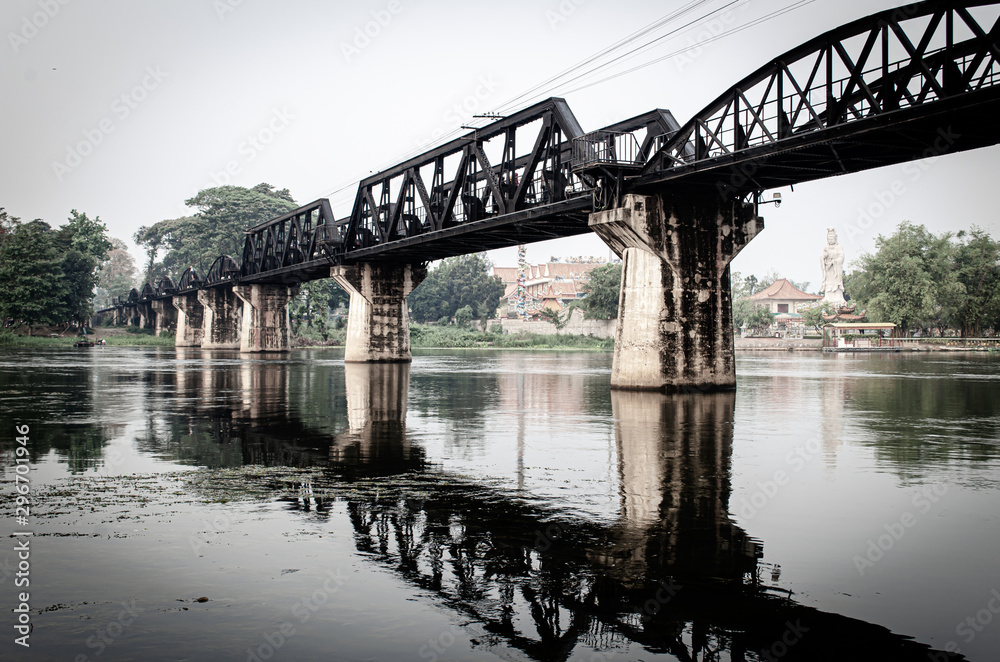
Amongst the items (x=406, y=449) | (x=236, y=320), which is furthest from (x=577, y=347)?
(x=406, y=449)

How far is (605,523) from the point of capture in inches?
386

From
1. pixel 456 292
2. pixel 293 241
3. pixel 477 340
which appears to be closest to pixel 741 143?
pixel 293 241

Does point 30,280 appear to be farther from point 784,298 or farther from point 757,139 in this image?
point 784,298

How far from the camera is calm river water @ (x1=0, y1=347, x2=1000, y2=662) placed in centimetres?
623

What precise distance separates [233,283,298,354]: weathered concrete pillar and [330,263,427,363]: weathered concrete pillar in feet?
102

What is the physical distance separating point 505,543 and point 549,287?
467 feet

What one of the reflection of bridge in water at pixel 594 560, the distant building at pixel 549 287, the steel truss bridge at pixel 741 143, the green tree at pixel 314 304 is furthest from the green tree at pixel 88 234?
the reflection of bridge in water at pixel 594 560

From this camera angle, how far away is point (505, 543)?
877cm

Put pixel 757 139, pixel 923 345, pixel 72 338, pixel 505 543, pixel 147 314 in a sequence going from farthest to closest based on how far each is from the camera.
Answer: pixel 147 314 → pixel 72 338 → pixel 923 345 → pixel 757 139 → pixel 505 543

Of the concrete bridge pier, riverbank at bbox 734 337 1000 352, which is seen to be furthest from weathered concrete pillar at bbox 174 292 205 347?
riverbank at bbox 734 337 1000 352

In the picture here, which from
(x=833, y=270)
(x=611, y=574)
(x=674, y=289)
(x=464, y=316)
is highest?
(x=833, y=270)

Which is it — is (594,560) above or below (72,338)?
below

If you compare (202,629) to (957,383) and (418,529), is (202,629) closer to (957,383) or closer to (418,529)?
(418,529)

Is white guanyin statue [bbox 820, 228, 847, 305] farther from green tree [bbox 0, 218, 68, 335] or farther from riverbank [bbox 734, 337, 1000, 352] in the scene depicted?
green tree [bbox 0, 218, 68, 335]
